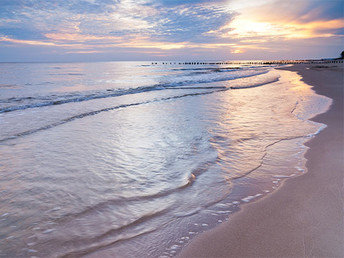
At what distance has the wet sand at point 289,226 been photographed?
227 centimetres

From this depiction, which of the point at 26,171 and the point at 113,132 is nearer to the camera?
the point at 26,171

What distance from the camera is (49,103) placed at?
1188 centimetres

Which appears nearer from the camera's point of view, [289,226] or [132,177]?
[289,226]

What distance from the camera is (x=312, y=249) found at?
88.4 inches

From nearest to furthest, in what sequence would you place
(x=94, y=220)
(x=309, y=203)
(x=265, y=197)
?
(x=94, y=220)
(x=309, y=203)
(x=265, y=197)

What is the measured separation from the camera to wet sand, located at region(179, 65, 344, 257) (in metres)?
2.27

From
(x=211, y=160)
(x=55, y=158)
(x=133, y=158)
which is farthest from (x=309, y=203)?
(x=55, y=158)

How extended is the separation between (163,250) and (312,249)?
1356 millimetres

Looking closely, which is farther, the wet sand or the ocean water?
the ocean water

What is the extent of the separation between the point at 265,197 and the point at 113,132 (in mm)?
4427

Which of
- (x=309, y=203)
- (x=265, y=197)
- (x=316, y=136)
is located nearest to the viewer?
(x=309, y=203)

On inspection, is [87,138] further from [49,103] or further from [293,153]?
[49,103]

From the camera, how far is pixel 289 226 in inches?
103

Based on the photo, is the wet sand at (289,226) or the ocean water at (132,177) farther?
the ocean water at (132,177)
